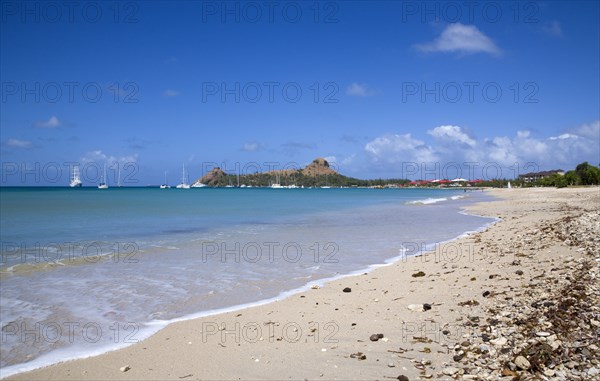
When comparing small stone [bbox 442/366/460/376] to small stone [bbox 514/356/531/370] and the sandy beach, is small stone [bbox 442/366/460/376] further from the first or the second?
small stone [bbox 514/356/531/370]

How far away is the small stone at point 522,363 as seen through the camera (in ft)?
12.4

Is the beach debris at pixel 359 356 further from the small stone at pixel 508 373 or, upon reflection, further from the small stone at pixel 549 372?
the small stone at pixel 549 372

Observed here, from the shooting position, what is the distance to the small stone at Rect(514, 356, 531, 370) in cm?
378

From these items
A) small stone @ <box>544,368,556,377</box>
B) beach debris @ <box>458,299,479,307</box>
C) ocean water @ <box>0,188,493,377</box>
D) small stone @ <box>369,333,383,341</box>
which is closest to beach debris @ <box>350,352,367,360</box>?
small stone @ <box>369,333,383,341</box>

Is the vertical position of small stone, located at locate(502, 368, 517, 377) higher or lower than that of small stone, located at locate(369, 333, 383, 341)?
higher

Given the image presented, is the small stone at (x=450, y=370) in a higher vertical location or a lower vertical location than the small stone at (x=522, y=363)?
lower

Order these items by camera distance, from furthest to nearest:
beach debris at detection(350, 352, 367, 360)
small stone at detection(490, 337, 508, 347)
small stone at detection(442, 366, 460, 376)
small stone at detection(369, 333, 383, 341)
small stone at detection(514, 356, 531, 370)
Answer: small stone at detection(369, 333, 383, 341) → beach debris at detection(350, 352, 367, 360) → small stone at detection(490, 337, 508, 347) → small stone at detection(442, 366, 460, 376) → small stone at detection(514, 356, 531, 370)

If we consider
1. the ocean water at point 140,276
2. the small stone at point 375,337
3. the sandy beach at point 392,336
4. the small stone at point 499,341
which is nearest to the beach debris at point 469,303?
the sandy beach at point 392,336

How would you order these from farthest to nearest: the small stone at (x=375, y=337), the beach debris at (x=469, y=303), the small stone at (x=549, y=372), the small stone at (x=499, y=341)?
the beach debris at (x=469, y=303) < the small stone at (x=375, y=337) < the small stone at (x=499, y=341) < the small stone at (x=549, y=372)

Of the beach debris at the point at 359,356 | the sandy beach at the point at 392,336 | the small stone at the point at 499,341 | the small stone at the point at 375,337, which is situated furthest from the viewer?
the small stone at the point at 375,337

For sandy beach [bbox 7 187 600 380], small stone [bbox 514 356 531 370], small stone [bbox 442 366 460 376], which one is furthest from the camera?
sandy beach [bbox 7 187 600 380]

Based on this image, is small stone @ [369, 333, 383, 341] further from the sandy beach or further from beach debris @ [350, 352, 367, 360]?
beach debris @ [350, 352, 367, 360]

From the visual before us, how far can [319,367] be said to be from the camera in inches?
175

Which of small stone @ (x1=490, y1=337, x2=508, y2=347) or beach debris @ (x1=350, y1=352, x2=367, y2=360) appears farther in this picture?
beach debris @ (x1=350, y1=352, x2=367, y2=360)
